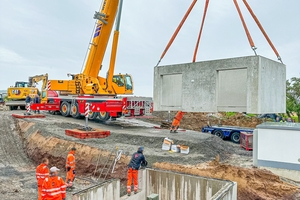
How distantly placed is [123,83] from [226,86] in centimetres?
944

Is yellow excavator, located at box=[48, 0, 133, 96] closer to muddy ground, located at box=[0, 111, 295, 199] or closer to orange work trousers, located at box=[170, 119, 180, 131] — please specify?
muddy ground, located at box=[0, 111, 295, 199]

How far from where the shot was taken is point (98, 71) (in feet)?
51.6

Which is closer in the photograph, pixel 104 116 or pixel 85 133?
pixel 85 133

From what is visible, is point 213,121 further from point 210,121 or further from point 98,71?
point 98,71

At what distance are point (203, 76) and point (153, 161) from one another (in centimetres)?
339

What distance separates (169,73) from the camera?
9211 mm

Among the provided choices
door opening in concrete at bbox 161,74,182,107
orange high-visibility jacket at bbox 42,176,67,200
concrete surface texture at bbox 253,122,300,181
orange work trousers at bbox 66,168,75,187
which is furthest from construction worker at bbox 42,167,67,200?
concrete surface texture at bbox 253,122,300,181

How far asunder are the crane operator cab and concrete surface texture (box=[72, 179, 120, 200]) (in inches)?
379

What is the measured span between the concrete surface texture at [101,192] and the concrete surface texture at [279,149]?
5089 millimetres

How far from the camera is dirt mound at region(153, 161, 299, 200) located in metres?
7.16

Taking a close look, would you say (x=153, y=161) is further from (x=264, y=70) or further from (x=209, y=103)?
(x=264, y=70)

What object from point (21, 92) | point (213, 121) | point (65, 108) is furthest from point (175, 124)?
point (21, 92)

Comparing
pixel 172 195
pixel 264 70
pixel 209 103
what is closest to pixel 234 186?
pixel 172 195

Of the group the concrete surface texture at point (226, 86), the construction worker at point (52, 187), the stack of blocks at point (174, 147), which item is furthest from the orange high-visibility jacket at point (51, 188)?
the stack of blocks at point (174, 147)
